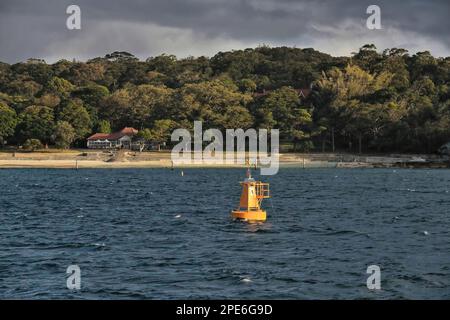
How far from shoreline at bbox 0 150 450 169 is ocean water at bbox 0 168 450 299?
229 ft

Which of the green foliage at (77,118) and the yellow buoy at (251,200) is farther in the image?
the green foliage at (77,118)

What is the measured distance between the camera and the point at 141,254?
122ft

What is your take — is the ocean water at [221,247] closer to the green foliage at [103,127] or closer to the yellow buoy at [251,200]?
the yellow buoy at [251,200]

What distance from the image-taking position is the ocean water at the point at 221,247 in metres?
29.3

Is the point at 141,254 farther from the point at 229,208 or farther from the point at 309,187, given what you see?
the point at 309,187

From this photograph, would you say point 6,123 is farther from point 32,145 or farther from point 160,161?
point 160,161

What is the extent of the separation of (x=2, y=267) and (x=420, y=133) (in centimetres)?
12785

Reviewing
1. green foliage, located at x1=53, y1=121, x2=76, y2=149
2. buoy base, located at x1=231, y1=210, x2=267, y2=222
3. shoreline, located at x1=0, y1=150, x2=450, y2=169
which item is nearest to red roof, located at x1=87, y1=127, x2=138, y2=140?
green foliage, located at x1=53, y1=121, x2=76, y2=149

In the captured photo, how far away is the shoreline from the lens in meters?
144

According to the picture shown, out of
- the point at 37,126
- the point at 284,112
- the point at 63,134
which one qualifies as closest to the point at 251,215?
the point at 284,112

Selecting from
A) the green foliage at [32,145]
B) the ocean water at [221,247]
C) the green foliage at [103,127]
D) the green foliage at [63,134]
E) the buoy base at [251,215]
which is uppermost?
the green foliage at [103,127]

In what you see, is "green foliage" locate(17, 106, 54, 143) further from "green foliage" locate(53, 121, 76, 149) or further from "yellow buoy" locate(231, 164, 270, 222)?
"yellow buoy" locate(231, 164, 270, 222)

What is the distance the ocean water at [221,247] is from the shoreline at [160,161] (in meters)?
69.7

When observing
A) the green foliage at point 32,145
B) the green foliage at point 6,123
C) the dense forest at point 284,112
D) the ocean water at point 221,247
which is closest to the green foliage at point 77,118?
the dense forest at point 284,112
